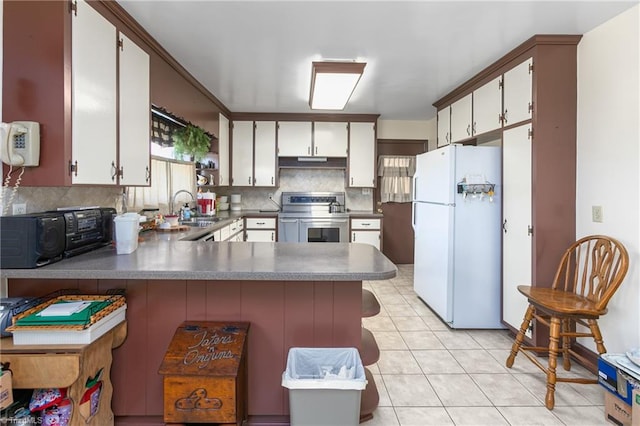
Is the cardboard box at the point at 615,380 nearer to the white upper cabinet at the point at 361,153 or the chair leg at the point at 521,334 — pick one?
the chair leg at the point at 521,334

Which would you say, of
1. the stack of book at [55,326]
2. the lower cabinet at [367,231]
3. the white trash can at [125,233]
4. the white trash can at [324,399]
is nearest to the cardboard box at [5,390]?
the stack of book at [55,326]

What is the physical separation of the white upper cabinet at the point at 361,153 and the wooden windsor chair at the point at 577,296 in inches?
123

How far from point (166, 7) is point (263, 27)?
64 cm

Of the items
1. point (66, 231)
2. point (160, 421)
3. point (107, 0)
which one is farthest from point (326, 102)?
point (160, 421)

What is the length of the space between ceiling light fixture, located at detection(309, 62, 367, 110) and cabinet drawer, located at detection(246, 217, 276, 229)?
218 cm

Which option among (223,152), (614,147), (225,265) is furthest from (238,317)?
(223,152)

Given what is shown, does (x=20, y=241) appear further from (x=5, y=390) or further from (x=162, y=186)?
(x=162, y=186)

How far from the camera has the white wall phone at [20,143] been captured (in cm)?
164

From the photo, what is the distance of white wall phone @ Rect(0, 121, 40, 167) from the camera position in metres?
1.64

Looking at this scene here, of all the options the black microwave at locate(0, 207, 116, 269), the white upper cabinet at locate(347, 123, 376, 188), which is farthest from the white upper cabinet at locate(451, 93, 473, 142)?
the black microwave at locate(0, 207, 116, 269)

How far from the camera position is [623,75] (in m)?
2.29

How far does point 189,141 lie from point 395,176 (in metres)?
3.38

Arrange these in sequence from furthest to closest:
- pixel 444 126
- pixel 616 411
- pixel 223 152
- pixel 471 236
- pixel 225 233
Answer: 1. pixel 223 152
2. pixel 444 126
3. pixel 225 233
4. pixel 471 236
5. pixel 616 411

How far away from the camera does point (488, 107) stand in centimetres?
337
